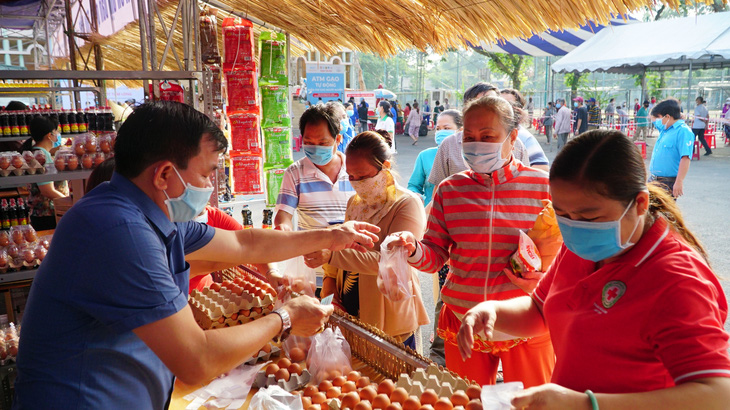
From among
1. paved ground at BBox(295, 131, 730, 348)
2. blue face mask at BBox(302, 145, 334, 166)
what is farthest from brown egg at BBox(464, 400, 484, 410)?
blue face mask at BBox(302, 145, 334, 166)

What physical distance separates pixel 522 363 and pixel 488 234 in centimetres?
60

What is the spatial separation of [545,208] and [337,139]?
1.84m

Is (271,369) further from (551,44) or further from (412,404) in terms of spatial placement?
(551,44)

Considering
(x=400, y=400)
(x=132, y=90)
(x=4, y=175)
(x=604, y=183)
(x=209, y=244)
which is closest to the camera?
A: (x=604, y=183)

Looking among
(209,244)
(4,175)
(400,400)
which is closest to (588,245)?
(400,400)

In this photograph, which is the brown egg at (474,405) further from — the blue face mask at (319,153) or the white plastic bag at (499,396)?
the blue face mask at (319,153)

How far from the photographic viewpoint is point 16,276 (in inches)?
145

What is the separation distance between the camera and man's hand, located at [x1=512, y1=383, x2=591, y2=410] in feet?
4.27

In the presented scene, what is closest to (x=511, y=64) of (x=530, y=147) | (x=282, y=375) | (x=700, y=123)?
(x=700, y=123)

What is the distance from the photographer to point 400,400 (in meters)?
1.91

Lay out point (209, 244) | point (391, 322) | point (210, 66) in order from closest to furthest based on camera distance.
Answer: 1. point (209, 244)
2. point (391, 322)
3. point (210, 66)

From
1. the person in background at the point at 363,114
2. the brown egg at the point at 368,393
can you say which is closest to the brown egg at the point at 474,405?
the brown egg at the point at 368,393

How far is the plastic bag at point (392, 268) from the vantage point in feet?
7.92

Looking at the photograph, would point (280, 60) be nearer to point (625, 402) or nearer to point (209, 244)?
point (209, 244)
